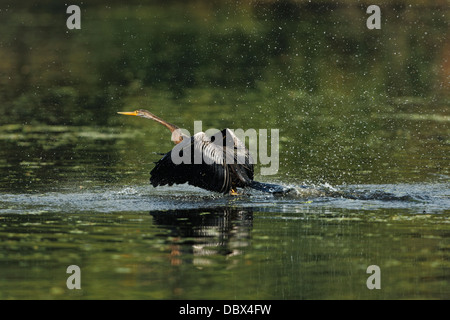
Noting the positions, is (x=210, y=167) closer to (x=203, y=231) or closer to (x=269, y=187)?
(x=269, y=187)

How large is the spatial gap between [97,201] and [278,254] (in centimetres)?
418

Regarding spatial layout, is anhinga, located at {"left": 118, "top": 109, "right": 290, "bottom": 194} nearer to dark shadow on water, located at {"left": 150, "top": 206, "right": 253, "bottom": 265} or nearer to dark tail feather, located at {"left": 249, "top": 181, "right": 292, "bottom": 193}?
dark tail feather, located at {"left": 249, "top": 181, "right": 292, "bottom": 193}

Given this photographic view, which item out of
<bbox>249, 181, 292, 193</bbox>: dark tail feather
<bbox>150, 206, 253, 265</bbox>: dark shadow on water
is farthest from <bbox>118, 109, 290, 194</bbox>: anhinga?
<bbox>150, 206, 253, 265</bbox>: dark shadow on water

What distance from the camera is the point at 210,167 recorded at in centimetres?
1418

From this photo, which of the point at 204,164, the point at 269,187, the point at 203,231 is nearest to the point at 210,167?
the point at 204,164

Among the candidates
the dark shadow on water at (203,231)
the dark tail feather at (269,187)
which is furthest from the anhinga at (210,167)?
the dark shadow on water at (203,231)

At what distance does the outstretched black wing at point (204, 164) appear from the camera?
14070mm

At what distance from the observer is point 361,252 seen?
11.4 metres

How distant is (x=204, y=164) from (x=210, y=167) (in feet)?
0.35

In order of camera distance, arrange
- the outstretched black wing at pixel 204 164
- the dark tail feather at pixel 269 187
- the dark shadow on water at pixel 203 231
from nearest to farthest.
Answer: the dark shadow on water at pixel 203 231
the outstretched black wing at pixel 204 164
the dark tail feather at pixel 269 187

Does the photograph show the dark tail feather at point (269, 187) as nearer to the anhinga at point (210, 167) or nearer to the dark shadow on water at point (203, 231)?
the anhinga at point (210, 167)

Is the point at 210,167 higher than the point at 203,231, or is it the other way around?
the point at 210,167
